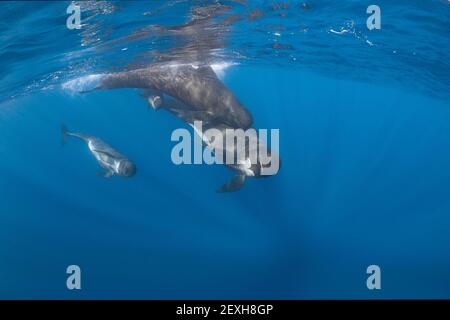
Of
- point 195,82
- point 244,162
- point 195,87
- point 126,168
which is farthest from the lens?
point 195,82

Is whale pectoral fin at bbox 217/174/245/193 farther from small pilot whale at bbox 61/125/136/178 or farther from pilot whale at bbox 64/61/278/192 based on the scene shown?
small pilot whale at bbox 61/125/136/178

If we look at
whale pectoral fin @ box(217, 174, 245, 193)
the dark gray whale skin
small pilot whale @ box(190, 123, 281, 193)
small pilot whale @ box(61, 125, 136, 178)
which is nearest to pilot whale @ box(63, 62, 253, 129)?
the dark gray whale skin

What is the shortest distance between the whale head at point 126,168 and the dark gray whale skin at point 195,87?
300 centimetres

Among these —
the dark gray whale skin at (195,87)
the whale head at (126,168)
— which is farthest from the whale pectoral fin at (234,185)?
the whale head at (126,168)

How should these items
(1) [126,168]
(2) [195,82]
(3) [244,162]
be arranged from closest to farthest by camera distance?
(3) [244,162] → (1) [126,168] → (2) [195,82]

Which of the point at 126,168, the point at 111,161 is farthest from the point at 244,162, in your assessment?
the point at 111,161

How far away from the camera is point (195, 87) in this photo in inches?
559

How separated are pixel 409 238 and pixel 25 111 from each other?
93.0 feet

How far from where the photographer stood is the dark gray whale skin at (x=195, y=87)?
1265 centimetres

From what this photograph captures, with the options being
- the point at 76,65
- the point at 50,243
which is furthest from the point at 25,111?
the point at 76,65

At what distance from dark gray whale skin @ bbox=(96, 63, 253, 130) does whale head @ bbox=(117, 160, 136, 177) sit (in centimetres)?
300

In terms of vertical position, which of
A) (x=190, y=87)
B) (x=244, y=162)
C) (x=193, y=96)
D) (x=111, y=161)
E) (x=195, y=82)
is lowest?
(x=244, y=162)

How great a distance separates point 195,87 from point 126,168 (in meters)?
3.91

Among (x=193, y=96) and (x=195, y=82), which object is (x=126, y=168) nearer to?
(x=193, y=96)
